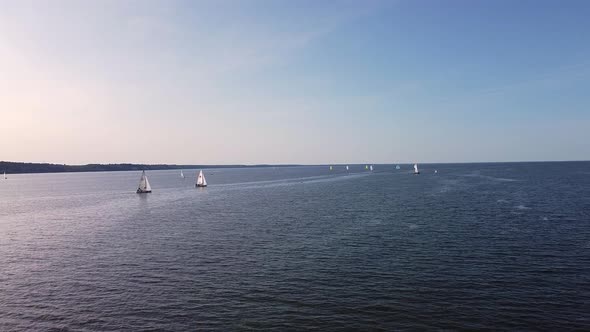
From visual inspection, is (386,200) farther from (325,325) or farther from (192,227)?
(325,325)

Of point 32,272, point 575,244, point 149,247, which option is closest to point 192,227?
point 149,247

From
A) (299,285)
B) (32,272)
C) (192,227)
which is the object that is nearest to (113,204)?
(192,227)

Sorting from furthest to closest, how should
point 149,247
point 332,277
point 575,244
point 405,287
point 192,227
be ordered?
point 192,227 < point 149,247 < point 575,244 < point 332,277 < point 405,287

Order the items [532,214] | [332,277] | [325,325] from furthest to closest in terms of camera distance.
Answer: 1. [532,214]
2. [332,277]
3. [325,325]

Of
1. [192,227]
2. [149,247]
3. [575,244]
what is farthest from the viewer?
[192,227]

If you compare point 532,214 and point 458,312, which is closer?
point 458,312

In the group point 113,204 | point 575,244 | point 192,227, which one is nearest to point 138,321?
point 192,227

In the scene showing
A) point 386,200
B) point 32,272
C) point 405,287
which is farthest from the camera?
point 386,200

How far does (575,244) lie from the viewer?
5406 centimetres

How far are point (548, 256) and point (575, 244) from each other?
9.21 m

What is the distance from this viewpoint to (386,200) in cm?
11550

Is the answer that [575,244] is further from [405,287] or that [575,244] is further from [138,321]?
[138,321]

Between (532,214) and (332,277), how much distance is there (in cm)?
5857

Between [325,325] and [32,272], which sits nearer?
[325,325]
